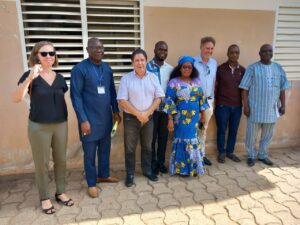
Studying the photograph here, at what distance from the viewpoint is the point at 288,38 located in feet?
14.9

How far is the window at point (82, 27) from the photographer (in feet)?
11.6

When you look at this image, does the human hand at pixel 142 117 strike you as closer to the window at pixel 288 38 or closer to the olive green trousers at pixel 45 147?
the olive green trousers at pixel 45 147

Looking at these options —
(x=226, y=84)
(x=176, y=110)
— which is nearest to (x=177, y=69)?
(x=176, y=110)

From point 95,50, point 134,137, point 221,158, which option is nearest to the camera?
point 95,50

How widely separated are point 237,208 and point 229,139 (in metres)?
1.53

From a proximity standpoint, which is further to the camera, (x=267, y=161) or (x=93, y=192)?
(x=267, y=161)

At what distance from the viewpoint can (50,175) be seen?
3.85 metres

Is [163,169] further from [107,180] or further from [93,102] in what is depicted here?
[93,102]

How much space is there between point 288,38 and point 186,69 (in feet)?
7.47

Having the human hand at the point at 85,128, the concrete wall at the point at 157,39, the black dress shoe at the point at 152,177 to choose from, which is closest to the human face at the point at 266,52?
the concrete wall at the point at 157,39

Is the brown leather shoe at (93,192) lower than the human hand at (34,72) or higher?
lower

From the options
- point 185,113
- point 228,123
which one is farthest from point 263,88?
point 185,113

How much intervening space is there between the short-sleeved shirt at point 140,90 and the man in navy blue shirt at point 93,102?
0.19 m

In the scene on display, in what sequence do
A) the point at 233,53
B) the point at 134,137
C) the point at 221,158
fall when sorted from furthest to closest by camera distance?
the point at 221,158
the point at 233,53
the point at 134,137
